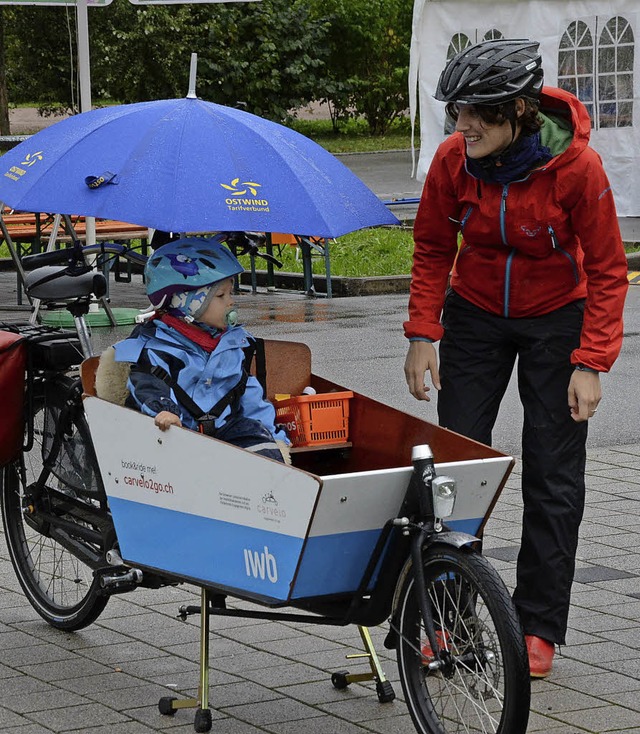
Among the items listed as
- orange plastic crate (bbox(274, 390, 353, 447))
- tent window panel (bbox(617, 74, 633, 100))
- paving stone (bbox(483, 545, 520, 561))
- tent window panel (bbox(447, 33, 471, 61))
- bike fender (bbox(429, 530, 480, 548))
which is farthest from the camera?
A: tent window panel (bbox(447, 33, 471, 61))

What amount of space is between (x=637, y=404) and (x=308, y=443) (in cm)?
495

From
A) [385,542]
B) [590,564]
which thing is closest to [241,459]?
[385,542]

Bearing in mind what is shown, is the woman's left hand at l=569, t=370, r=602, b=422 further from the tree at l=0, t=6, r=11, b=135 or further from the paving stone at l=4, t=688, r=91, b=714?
the tree at l=0, t=6, r=11, b=135

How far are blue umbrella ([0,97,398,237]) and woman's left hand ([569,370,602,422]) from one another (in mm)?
760

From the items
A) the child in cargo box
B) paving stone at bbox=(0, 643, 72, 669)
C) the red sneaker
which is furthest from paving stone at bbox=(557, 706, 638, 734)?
paving stone at bbox=(0, 643, 72, 669)

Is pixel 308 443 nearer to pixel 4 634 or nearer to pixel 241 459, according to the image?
pixel 241 459

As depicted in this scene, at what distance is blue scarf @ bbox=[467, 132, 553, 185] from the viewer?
4285 millimetres

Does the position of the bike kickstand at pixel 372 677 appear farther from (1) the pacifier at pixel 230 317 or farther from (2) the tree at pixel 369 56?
(2) the tree at pixel 369 56

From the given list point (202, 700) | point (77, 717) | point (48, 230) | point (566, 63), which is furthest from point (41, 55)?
point (202, 700)

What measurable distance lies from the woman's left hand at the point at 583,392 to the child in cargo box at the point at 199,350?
89cm

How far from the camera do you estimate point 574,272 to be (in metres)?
4.50

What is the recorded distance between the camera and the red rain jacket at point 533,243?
4320 millimetres

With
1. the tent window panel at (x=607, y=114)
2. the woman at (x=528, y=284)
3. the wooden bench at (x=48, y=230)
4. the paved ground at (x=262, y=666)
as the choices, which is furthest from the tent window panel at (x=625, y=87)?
the woman at (x=528, y=284)

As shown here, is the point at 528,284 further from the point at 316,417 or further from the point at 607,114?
the point at 607,114
